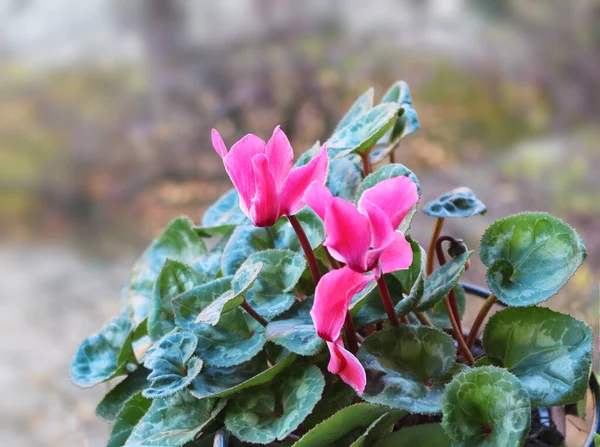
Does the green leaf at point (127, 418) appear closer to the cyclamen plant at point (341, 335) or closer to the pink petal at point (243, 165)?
the cyclamen plant at point (341, 335)

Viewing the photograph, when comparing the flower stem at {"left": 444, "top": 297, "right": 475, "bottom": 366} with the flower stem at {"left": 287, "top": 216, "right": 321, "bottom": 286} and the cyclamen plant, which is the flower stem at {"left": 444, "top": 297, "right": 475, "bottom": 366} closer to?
A: the cyclamen plant

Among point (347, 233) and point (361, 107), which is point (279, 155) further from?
point (361, 107)

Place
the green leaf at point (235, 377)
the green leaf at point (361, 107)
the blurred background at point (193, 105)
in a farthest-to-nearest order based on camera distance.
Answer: the blurred background at point (193, 105), the green leaf at point (361, 107), the green leaf at point (235, 377)

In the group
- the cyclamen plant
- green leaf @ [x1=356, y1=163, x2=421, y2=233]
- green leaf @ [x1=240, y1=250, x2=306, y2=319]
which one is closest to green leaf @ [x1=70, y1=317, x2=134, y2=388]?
the cyclamen plant

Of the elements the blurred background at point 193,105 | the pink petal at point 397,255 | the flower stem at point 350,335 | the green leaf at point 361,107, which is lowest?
the blurred background at point 193,105

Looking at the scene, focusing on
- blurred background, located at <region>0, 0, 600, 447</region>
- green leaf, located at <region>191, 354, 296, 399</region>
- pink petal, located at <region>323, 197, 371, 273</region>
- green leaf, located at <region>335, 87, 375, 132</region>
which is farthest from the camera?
blurred background, located at <region>0, 0, 600, 447</region>

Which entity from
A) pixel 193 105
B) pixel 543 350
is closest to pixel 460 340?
pixel 543 350

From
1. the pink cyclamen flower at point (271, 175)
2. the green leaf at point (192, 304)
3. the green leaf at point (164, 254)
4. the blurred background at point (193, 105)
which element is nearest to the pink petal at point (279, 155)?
the pink cyclamen flower at point (271, 175)
